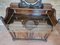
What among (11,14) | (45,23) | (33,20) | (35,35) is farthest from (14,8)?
(35,35)

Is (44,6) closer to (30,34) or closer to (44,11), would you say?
(44,11)

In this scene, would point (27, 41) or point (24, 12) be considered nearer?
point (24, 12)

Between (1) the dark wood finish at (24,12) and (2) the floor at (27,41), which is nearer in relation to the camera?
(1) the dark wood finish at (24,12)

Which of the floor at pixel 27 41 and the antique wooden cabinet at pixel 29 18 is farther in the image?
the floor at pixel 27 41

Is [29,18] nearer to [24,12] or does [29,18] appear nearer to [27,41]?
[24,12]

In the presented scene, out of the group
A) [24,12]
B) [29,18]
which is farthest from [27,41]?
[24,12]

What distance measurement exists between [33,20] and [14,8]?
0.37 metres

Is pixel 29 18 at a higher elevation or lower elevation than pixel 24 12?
lower

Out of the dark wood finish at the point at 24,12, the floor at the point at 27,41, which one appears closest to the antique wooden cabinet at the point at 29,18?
the dark wood finish at the point at 24,12

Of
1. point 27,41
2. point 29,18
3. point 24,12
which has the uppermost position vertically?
point 24,12

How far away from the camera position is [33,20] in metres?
2.14

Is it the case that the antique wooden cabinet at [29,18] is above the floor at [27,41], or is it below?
above

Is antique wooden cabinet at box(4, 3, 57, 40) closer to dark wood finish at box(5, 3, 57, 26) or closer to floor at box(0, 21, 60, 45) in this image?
dark wood finish at box(5, 3, 57, 26)

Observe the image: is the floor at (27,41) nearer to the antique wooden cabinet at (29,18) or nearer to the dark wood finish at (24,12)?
the antique wooden cabinet at (29,18)
